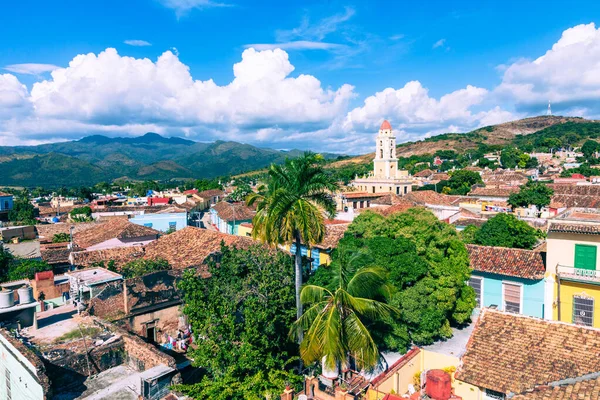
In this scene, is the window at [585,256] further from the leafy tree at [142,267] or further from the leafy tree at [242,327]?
the leafy tree at [142,267]

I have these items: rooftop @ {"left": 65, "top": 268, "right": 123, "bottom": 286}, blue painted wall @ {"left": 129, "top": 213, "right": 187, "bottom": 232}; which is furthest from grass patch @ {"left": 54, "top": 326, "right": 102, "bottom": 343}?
blue painted wall @ {"left": 129, "top": 213, "right": 187, "bottom": 232}

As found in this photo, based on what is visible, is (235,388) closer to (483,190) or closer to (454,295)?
(454,295)

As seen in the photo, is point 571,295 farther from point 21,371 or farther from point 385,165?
point 385,165

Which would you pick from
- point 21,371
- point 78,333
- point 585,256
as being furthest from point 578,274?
point 21,371

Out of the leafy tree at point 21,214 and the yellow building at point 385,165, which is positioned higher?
the yellow building at point 385,165

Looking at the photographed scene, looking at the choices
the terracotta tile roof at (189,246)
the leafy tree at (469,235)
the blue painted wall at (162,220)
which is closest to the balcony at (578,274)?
the leafy tree at (469,235)

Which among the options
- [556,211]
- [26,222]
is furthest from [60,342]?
[26,222]

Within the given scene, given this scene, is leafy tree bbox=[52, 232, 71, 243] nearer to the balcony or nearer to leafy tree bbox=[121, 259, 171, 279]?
leafy tree bbox=[121, 259, 171, 279]
